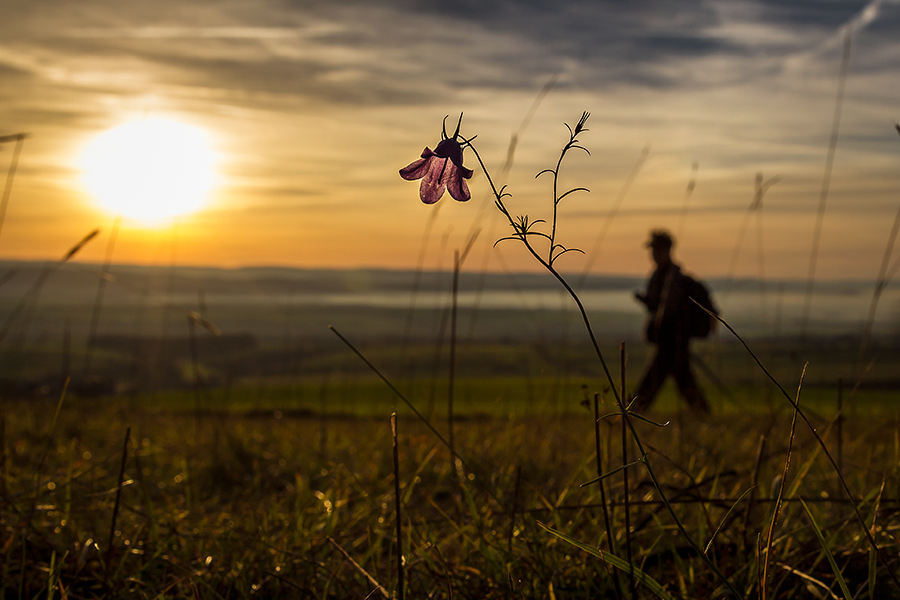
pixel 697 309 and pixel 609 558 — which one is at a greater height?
pixel 697 309

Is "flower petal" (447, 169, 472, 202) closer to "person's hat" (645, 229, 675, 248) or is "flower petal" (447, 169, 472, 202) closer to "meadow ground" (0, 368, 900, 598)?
"meadow ground" (0, 368, 900, 598)

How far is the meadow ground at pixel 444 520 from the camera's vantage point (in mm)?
1529

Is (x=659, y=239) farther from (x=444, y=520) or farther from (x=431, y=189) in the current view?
(x=431, y=189)

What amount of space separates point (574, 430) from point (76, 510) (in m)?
3.04

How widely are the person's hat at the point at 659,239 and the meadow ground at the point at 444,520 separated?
2.49 metres

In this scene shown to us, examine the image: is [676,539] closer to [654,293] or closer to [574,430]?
[574,430]

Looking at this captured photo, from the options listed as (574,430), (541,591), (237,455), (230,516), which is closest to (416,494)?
(230,516)

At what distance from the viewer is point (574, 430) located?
14.5ft

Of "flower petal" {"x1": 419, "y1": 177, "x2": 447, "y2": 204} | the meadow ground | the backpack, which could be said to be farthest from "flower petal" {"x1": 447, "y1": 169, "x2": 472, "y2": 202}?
the backpack

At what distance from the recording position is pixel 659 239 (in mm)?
5984

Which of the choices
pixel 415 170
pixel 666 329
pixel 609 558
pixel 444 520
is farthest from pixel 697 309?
pixel 415 170

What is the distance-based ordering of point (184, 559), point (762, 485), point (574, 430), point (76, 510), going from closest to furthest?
1. point (184, 559)
2. point (76, 510)
3. point (762, 485)
4. point (574, 430)

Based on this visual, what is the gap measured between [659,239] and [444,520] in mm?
4496

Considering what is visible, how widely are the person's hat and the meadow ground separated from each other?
2491 mm
